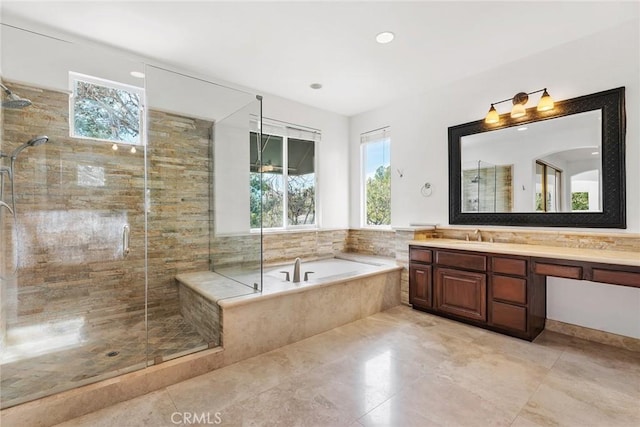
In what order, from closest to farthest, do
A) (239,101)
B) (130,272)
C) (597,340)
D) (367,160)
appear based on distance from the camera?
(597,340)
(130,272)
(239,101)
(367,160)

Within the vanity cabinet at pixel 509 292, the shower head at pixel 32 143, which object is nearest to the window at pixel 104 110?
the shower head at pixel 32 143

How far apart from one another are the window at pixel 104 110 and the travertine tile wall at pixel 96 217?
0.27ft

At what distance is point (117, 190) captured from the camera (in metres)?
2.77

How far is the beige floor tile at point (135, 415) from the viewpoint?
164 centimetres

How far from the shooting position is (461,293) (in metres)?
3.04

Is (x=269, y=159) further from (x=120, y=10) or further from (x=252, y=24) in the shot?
(x=120, y=10)

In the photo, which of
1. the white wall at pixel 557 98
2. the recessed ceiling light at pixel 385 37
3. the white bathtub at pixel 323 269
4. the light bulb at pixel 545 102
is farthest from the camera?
the white bathtub at pixel 323 269

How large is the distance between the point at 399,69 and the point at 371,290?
2.58 m

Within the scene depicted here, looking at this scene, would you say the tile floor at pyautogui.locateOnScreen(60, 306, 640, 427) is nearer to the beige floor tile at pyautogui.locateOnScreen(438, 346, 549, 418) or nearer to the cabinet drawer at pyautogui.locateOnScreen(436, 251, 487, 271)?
the beige floor tile at pyautogui.locateOnScreen(438, 346, 549, 418)

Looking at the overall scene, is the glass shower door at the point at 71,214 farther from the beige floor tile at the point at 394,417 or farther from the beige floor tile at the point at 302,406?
the beige floor tile at the point at 394,417

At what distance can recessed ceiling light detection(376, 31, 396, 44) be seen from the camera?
8.43ft

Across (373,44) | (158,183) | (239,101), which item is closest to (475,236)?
(373,44)

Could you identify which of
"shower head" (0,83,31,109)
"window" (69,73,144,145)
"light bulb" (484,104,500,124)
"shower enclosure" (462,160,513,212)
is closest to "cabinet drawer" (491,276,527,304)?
"shower enclosure" (462,160,513,212)

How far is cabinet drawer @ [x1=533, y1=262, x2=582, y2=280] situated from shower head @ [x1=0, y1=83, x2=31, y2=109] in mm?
4602
